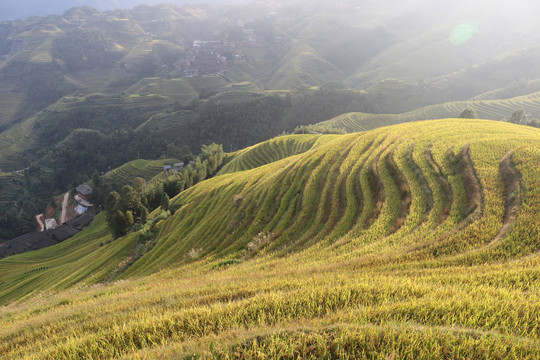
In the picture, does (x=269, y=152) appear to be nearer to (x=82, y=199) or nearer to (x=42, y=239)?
(x=42, y=239)

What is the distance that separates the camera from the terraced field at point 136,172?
351ft

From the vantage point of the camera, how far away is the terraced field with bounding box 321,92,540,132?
324 ft

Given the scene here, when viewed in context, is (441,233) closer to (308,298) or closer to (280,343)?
→ (308,298)

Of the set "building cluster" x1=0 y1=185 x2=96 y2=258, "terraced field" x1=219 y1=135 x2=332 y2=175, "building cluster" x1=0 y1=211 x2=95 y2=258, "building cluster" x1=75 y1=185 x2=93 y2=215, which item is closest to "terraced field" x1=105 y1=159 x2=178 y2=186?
"building cluster" x1=75 y1=185 x2=93 y2=215

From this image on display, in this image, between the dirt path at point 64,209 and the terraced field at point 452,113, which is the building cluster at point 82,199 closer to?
the dirt path at point 64,209

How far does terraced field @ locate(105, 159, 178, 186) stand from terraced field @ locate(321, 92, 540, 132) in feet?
268

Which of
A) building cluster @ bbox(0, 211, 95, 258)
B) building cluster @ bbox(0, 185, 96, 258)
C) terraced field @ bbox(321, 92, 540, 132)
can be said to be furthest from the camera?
terraced field @ bbox(321, 92, 540, 132)

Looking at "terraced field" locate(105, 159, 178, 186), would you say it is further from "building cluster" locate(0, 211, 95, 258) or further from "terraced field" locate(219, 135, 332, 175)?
"terraced field" locate(219, 135, 332, 175)

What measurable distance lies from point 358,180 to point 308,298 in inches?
550

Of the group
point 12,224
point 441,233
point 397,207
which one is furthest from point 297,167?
point 12,224

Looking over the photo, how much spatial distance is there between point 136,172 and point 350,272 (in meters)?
121

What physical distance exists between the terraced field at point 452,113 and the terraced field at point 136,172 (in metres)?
81.7

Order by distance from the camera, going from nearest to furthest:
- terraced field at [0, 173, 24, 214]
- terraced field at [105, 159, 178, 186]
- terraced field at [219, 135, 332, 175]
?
terraced field at [219, 135, 332, 175]
terraced field at [105, 159, 178, 186]
terraced field at [0, 173, 24, 214]

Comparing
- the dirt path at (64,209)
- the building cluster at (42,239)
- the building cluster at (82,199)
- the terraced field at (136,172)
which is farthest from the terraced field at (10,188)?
the building cluster at (42,239)
